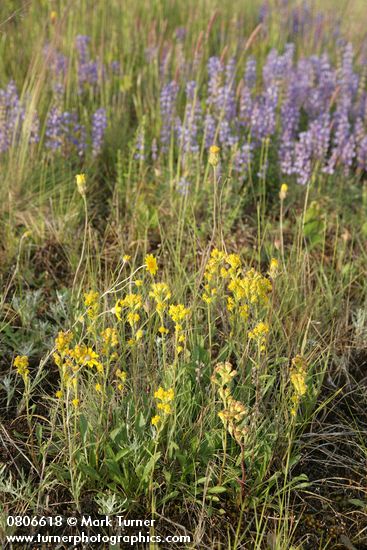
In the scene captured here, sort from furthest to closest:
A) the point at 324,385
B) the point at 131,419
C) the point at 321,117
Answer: the point at 321,117
the point at 324,385
the point at 131,419

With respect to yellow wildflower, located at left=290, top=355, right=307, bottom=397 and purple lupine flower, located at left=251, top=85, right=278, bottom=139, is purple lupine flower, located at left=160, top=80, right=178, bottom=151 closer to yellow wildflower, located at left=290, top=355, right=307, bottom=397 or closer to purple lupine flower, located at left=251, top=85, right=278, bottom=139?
purple lupine flower, located at left=251, top=85, right=278, bottom=139

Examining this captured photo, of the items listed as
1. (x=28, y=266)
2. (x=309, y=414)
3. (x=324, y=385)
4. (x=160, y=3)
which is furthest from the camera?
(x=160, y=3)

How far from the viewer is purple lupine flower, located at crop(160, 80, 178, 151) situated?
129 inches

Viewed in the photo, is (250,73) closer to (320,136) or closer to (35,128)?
(320,136)

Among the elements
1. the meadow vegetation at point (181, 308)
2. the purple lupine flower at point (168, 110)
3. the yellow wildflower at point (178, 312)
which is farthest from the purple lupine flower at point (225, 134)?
the yellow wildflower at point (178, 312)

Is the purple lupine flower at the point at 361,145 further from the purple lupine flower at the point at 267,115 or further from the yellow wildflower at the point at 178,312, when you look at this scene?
the yellow wildflower at the point at 178,312

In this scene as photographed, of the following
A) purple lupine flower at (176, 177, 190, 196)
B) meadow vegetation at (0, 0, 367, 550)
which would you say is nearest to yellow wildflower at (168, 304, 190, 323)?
meadow vegetation at (0, 0, 367, 550)

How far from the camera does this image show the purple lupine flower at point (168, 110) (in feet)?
10.8

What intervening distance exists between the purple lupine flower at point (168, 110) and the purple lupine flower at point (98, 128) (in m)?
0.31

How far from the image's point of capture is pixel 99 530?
1.72 metres

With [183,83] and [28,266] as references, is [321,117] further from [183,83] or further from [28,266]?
[28,266]

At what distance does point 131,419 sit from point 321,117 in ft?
6.78

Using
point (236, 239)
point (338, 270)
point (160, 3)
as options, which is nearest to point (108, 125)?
point (236, 239)

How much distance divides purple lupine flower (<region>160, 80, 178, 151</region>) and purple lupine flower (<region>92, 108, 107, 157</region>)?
1.01 feet
